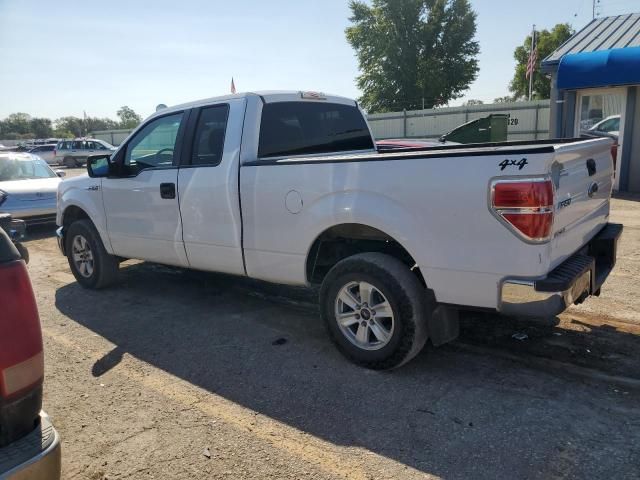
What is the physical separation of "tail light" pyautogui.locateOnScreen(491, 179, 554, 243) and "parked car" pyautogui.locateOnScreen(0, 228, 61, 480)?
236 cm

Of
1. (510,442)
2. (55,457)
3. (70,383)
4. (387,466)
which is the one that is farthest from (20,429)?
(510,442)

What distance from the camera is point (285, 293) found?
572 centimetres

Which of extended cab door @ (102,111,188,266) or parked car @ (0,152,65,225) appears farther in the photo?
parked car @ (0,152,65,225)

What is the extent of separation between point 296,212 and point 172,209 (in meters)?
1.54

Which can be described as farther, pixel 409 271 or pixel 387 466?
pixel 409 271

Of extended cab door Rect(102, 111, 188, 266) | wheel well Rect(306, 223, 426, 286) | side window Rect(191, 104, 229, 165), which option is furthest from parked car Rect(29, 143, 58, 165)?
wheel well Rect(306, 223, 426, 286)

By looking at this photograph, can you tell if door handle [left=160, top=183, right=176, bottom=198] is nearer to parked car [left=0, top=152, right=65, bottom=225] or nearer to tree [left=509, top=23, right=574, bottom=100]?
parked car [left=0, top=152, right=65, bottom=225]

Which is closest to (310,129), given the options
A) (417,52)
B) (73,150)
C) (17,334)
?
(17,334)

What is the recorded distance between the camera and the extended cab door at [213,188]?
→ 14.4 feet

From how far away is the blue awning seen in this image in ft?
37.6

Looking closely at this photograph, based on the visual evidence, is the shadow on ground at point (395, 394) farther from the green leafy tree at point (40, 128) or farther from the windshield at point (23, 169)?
the green leafy tree at point (40, 128)

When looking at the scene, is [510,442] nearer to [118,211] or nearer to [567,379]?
[567,379]

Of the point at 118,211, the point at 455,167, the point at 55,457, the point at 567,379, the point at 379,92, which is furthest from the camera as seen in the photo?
the point at 379,92

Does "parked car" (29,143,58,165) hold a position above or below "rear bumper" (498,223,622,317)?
above
